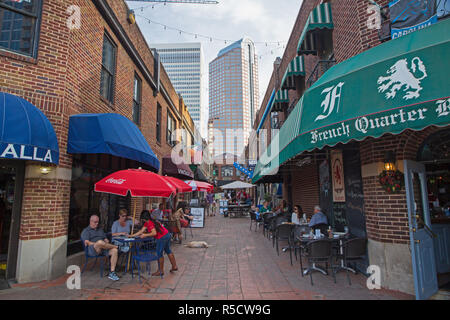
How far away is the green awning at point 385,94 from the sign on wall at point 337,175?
8.38 feet

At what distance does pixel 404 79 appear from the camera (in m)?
3.61

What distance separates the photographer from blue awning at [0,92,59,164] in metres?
4.25

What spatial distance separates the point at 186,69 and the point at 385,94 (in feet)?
316

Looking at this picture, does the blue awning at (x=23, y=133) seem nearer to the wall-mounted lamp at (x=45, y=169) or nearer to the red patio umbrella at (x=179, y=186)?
the wall-mounted lamp at (x=45, y=169)

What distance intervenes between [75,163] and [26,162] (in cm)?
120

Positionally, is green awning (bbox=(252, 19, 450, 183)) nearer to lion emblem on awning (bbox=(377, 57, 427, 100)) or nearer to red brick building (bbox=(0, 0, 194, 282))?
lion emblem on awning (bbox=(377, 57, 427, 100))

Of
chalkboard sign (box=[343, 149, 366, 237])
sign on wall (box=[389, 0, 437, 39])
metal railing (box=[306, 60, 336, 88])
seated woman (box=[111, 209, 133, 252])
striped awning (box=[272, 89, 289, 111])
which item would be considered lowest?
seated woman (box=[111, 209, 133, 252])

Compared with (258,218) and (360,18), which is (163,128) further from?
(360,18)

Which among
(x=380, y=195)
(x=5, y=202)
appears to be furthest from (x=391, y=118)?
(x=5, y=202)

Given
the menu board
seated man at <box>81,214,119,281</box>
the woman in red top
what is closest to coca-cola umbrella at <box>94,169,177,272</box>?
the woman in red top

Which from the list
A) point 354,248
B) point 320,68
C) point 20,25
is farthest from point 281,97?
point 20,25

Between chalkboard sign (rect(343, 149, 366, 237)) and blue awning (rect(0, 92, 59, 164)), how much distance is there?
655 cm

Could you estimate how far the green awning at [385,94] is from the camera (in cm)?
338

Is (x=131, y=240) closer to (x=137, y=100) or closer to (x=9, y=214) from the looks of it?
(x=9, y=214)
